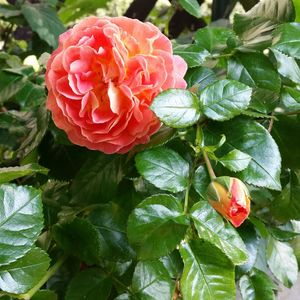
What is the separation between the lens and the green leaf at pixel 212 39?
Result: 0.40 meters

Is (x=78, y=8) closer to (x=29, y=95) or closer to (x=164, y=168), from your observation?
(x=29, y=95)

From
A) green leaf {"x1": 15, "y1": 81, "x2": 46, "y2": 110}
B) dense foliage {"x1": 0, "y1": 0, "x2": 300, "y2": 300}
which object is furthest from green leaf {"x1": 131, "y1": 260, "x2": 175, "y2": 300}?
green leaf {"x1": 15, "y1": 81, "x2": 46, "y2": 110}

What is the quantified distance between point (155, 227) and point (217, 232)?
0.12ft

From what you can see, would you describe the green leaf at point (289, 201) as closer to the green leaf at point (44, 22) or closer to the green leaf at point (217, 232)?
the green leaf at point (217, 232)

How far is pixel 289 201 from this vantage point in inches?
15.1

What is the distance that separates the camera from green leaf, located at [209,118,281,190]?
294mm

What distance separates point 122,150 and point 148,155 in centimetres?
3

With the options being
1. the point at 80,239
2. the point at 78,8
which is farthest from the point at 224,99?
the point at 78,8

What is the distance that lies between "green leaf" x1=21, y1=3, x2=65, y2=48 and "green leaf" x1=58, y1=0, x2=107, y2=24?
0.41 feet

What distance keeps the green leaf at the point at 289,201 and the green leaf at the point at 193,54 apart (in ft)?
0.35

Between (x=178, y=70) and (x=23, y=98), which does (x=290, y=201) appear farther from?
(x=23, y=98)

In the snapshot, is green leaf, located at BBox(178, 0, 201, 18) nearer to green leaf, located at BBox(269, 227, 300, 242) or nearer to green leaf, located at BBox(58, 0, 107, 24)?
green leaf, located at BBox(269, 227, 300, 242)

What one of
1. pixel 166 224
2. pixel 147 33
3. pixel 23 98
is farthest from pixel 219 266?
pixel 23 98

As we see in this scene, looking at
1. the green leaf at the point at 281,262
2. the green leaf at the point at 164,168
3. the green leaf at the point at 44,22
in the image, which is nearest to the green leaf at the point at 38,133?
the green leaf at the point at 164,168
